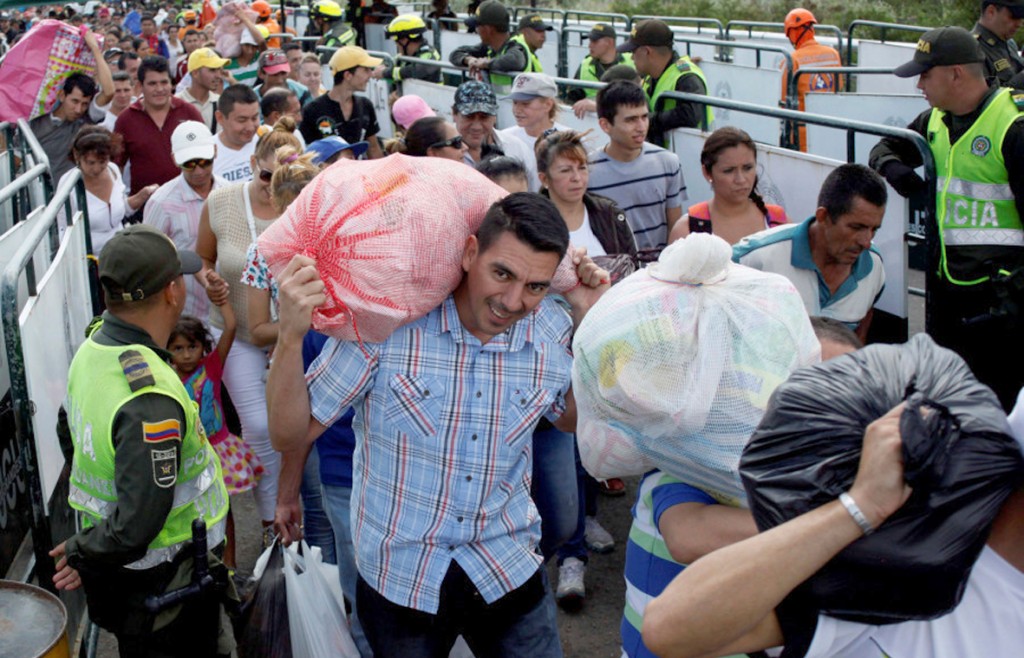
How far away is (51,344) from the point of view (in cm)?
387

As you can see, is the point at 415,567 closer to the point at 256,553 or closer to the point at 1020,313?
the point at 256,553

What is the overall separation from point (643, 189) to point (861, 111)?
3.54m

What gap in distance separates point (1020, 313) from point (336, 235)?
3336 millimetres

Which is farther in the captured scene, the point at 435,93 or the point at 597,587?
the point at 435,93

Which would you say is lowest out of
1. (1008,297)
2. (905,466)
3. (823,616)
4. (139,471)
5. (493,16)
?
(1008,297)

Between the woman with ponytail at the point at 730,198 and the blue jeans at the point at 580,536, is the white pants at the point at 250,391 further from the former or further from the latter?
the woman with ponytail at the point at 730,198

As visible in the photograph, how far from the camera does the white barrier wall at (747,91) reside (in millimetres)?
9406

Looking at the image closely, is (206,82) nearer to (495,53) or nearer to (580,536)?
(495,53)

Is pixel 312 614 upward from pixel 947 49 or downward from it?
downward

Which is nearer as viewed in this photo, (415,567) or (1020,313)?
(415,567)

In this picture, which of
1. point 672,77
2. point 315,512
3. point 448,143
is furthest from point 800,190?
point 315,512

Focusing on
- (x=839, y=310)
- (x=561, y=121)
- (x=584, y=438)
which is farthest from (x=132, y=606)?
(x=561, y=121)

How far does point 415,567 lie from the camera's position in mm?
2619

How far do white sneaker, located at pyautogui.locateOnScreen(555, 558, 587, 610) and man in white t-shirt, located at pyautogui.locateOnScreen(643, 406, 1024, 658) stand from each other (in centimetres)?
288
